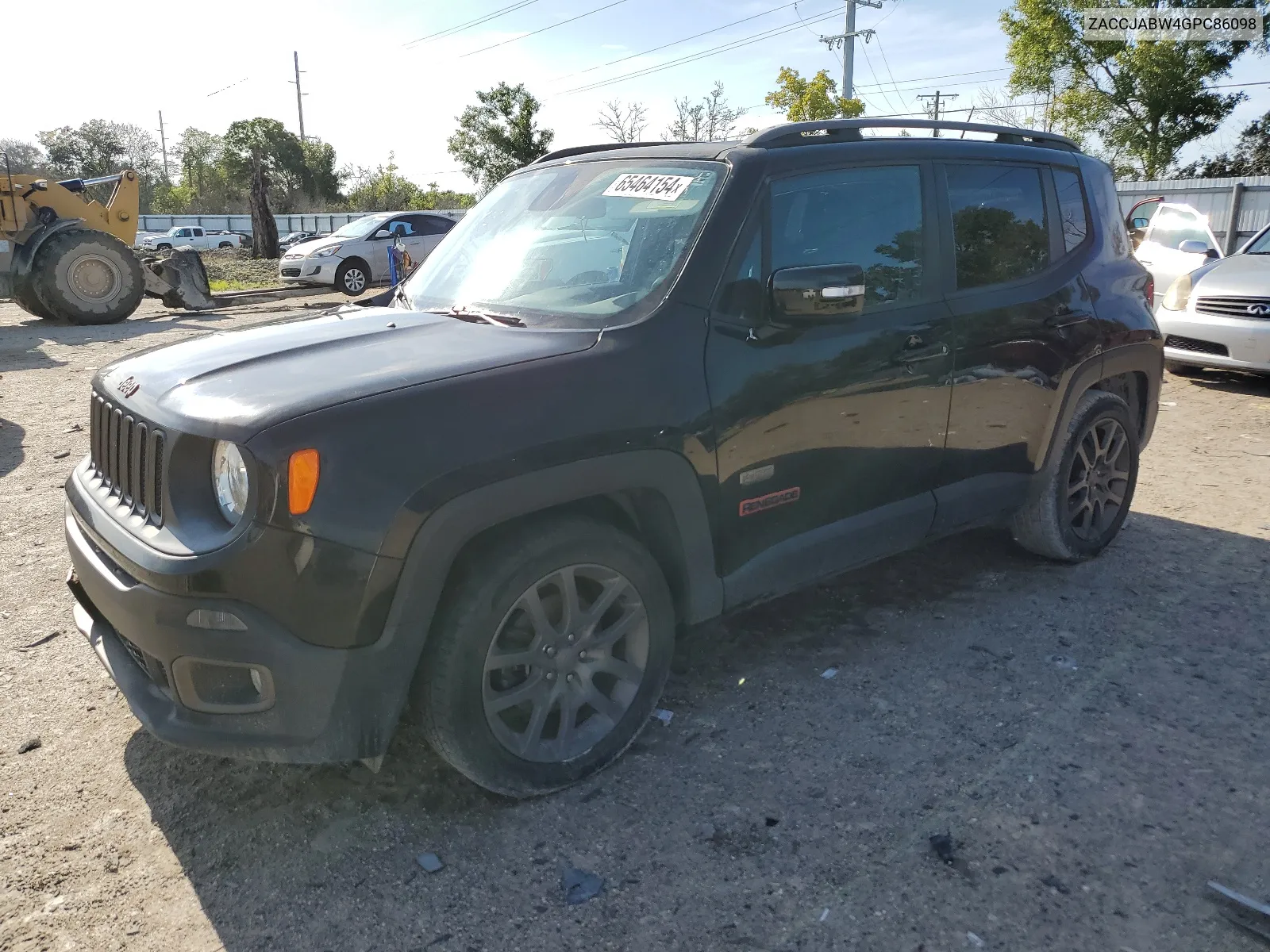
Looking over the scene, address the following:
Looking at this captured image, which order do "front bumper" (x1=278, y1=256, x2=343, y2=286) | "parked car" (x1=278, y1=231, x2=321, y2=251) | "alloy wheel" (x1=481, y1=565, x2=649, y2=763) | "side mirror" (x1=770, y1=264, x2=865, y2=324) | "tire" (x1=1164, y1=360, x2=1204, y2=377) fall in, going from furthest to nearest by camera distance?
"parked car" (x1=278, y1=231, x2=321, y2=251) → "front bumper" (x1=278, y1=256, x2=343, y2=286) → "tire" (x1=1164, y1=360, x2=1204, y2=377) → "side mirror" (x1=770, y1=264, x2=865, y2=324) → "alloy wheel" (x1=481, y1=565, x2=649, y2=763)

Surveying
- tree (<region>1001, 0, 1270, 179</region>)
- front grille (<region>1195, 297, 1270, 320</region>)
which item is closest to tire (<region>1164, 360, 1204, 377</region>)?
front grille (<region>1195, 297, 1270, 320</region>)

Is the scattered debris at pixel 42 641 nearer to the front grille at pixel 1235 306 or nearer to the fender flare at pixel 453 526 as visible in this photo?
the fender flare at pixel 453 526

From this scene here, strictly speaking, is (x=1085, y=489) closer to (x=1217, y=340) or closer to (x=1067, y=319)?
(x=1067, y=319)

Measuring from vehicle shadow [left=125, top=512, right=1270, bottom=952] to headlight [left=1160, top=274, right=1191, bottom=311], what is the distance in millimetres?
6244

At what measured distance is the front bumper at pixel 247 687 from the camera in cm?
234

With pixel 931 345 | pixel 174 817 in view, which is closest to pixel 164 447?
pixel 174 817

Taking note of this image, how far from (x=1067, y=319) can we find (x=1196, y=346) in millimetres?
5871

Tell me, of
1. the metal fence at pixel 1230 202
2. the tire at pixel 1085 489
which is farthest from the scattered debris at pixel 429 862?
the metal fence at pixel 1230 202

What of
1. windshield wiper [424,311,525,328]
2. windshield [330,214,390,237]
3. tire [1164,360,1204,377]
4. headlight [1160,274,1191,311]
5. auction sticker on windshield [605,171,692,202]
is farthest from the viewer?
windshield [330,214,390,237]

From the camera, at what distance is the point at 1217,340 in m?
8.69

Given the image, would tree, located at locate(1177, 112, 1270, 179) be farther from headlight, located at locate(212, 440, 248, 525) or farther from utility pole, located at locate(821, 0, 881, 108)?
headlight, located at locate(212, 440, 248, 525)

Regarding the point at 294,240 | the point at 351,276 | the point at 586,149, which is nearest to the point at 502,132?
the point at 294,240

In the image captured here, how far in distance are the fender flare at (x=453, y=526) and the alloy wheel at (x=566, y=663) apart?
8.8 inches

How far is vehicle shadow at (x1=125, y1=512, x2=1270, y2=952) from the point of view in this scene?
2.45 meters
